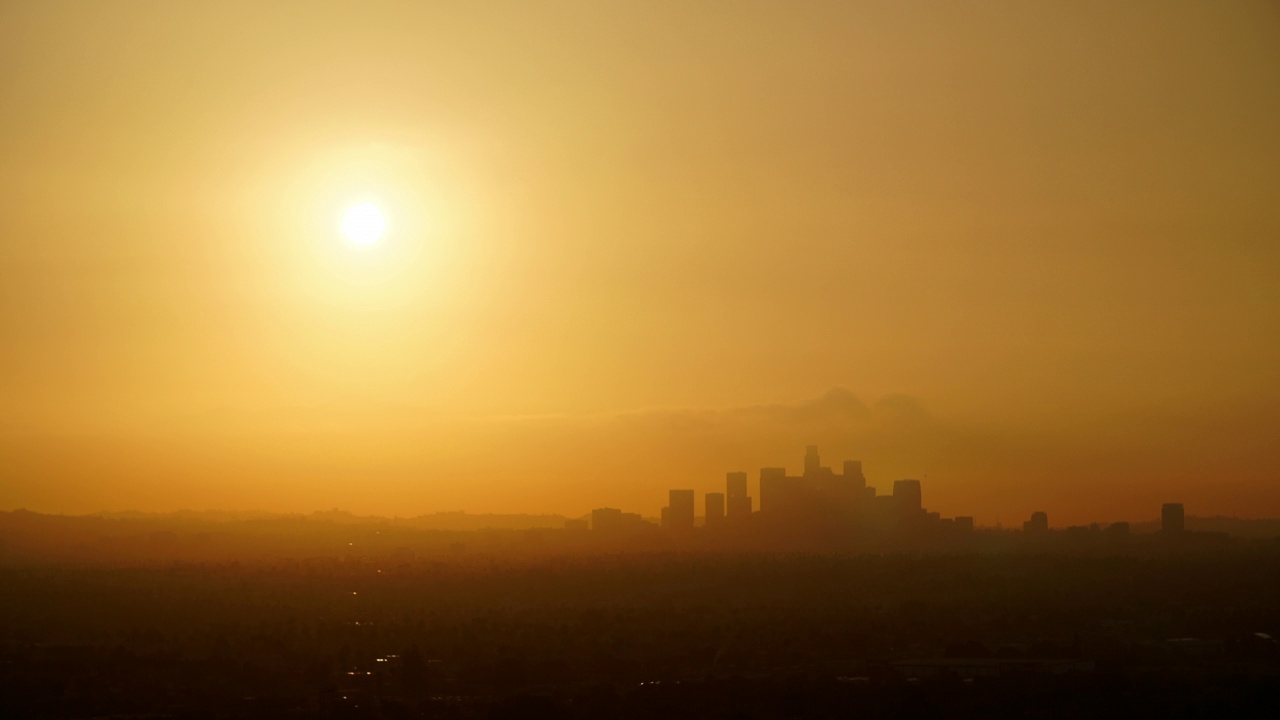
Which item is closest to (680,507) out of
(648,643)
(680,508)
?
(680,508)

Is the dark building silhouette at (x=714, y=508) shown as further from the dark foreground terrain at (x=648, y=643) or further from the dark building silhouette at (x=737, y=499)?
the dark foreground terrain at (x=648, y=643)

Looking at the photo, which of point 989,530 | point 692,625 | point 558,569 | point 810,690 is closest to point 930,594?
point 692,625

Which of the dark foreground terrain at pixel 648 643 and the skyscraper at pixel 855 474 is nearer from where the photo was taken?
the dark foreground terrain at pixel 648 643

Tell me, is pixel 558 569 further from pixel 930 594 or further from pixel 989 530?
pixel 989 530

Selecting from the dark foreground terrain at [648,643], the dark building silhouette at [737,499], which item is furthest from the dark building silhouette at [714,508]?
the dark foreground terrain at [648,643]

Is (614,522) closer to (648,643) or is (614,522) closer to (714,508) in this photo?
(714,508)

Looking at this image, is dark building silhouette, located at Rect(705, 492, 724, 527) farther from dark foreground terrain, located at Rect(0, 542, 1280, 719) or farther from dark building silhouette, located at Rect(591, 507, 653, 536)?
dark foreground terrain, located at Rect(0, 542, 1280, 719)
